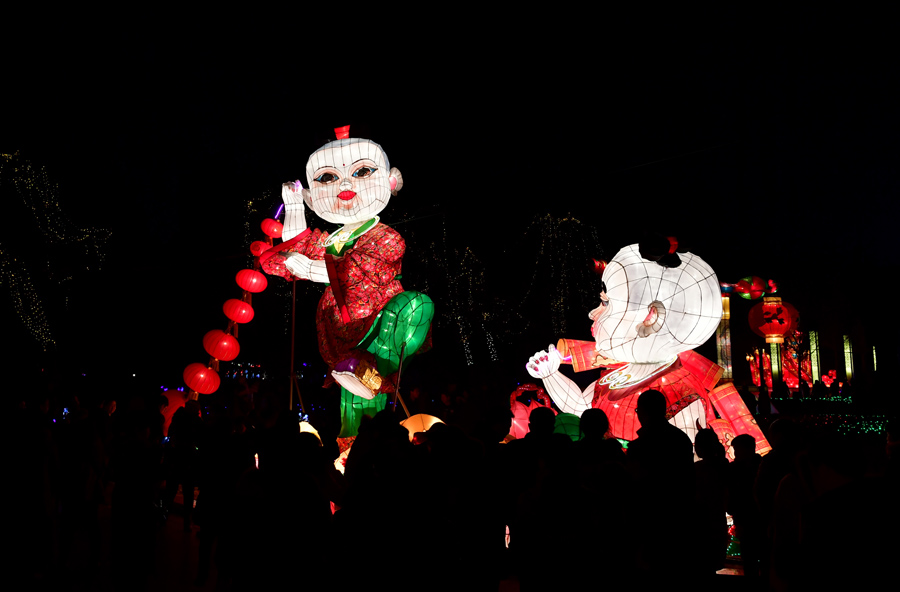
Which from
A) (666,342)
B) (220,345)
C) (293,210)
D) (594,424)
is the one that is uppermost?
(293,210)

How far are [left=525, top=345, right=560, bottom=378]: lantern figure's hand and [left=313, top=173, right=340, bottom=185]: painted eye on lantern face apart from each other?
3054 mm

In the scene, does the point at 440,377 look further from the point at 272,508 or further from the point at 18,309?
the point at 272,508

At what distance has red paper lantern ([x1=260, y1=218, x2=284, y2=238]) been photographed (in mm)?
8273

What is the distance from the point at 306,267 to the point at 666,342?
4.02 meters

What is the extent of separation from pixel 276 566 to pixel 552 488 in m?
1.14

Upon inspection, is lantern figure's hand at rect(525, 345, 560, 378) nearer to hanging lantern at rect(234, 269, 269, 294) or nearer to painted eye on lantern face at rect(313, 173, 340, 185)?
painted eye on lantern face at rect(313, 173, 340, 185)

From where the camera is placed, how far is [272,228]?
829 centimetres

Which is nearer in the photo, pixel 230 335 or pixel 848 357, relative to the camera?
pixel 230 335

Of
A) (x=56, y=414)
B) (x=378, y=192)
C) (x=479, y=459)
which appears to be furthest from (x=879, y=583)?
(x=56, y=414)

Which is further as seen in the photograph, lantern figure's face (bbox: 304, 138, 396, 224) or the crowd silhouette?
lantern figure's face (bbox: 304, 138, 396, 224)

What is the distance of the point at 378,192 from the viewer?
763 centimetres

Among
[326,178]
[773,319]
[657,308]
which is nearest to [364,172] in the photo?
[326,178]

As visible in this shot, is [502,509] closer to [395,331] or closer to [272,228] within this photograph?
[395,331]

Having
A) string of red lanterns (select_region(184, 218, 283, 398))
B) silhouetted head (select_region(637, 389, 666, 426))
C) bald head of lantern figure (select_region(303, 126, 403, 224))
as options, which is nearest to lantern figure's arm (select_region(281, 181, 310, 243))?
string of red lanterns (select_region(184, 218, 283, 398))
